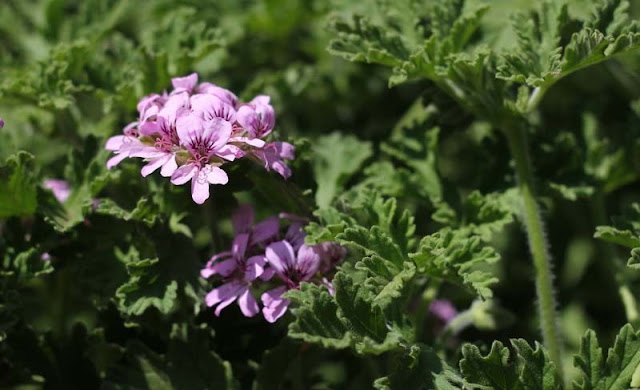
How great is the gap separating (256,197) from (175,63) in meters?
0.58

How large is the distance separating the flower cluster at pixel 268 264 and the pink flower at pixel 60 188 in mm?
696

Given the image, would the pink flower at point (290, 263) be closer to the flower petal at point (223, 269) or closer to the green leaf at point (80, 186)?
the flower petal at point (223, 269)

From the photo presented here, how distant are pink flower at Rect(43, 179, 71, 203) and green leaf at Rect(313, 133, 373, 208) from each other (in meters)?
0.91

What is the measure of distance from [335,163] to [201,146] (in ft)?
2.58

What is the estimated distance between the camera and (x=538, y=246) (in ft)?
9.79

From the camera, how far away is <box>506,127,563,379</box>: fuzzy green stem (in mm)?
2953

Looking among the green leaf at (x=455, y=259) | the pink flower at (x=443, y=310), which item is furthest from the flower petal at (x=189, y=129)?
the pink flower at (x=443, y=310)

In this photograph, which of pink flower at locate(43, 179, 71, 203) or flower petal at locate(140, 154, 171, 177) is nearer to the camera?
flower petal at locate(140, 154, 171, 177)

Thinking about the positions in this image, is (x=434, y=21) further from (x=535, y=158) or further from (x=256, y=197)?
(x=256, y=197)

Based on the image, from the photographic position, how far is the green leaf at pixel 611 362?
2.50m

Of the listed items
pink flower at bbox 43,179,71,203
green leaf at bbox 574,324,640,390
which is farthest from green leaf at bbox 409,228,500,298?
pink flower at bbox 43,179,71,203

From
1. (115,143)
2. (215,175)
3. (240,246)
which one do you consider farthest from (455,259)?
(115,143)

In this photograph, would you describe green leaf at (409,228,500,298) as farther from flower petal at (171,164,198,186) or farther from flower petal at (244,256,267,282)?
flower petal at (171,164,198,186)

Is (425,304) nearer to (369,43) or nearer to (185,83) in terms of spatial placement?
(369,43)
